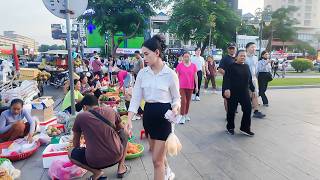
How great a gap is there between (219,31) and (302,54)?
4384cm

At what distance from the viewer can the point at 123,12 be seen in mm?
24859

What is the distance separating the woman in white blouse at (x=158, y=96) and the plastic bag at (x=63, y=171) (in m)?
1.38

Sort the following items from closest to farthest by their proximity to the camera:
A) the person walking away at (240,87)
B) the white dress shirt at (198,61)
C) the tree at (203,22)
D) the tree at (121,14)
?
the person walking away at (240,87), the white dress shirt at (198,61), the tree at (203,22), the tree at (121,14)

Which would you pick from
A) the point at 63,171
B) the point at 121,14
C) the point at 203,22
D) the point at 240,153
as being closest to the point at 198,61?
the point at 240,153

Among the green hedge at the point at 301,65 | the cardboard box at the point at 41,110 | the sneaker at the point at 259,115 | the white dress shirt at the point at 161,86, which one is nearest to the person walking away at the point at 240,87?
the sneaker at the point at 259,115

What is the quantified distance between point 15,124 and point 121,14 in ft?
68.8

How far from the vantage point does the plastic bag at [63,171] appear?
3959 millimetres

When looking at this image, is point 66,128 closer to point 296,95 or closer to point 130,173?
point 130,173

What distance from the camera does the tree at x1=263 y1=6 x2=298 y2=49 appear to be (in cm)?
5519

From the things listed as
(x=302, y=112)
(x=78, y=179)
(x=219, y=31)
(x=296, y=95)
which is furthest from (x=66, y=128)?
(x=219, y=31)

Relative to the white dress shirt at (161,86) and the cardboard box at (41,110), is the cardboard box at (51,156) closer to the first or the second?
the white dress shirt at (161,86)

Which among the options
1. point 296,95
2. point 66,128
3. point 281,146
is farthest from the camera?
point 296,95

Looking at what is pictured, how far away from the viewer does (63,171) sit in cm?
395

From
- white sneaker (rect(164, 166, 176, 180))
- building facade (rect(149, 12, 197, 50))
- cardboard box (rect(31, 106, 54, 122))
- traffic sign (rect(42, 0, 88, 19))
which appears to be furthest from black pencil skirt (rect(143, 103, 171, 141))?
building facade (rect(149, 12, 197, 50))
